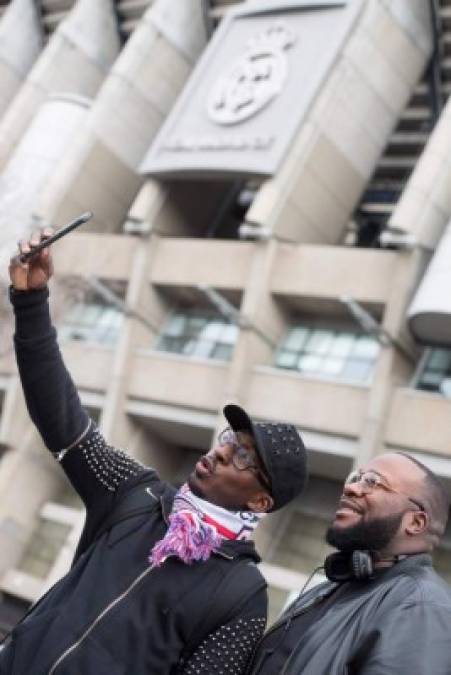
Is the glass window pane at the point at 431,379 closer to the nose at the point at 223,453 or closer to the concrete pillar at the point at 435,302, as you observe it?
the concrete pillar at the point at 435,302

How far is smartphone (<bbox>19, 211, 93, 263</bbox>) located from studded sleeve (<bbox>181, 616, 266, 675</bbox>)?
1.46 metres

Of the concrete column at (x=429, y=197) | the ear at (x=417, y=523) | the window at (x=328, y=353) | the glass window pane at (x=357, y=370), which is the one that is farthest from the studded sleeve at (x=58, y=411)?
the glass window pane at (x=357, y=370)

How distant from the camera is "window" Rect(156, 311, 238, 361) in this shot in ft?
87.9

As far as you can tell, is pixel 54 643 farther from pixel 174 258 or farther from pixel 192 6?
pixel 192 6

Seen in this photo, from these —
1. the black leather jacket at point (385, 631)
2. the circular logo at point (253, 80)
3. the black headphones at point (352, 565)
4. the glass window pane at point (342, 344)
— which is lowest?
the black leather jacket at point (385, 631)

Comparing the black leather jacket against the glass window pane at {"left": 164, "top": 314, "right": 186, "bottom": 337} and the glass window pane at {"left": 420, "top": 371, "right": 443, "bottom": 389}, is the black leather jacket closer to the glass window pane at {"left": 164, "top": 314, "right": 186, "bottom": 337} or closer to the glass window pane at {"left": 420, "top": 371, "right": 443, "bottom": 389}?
the glass window pane at {"left": 420, "top": 371, "right": 443, "bottom": 389}

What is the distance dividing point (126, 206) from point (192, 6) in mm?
6517

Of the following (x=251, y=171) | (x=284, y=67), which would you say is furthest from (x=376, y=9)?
(x=251, y=171)

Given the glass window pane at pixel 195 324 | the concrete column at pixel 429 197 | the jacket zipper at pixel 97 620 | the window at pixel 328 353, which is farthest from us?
the glass window pane at pixel 195 324

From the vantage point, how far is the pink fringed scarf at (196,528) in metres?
3.60

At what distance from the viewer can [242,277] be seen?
25250 millimetres

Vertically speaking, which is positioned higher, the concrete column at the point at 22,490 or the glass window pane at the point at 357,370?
the glass window pane at the point at 357,370

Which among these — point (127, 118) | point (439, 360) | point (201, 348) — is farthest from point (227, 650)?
point (127, 118)

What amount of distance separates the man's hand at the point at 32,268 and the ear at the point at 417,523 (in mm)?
1571
